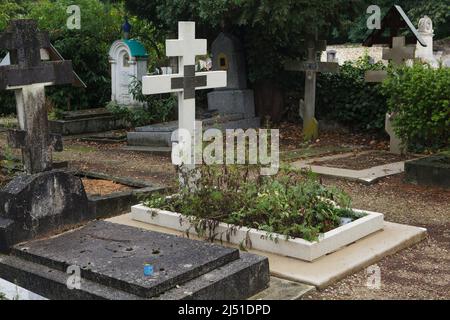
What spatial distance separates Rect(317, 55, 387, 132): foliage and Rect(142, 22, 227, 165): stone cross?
6.62 metres

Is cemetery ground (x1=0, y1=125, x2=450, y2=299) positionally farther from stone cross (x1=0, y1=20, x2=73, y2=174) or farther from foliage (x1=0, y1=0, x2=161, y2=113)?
foliage (x1=0, y1=0, x2=161, y2=113)

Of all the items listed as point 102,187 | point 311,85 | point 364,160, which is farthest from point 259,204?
point 311,85

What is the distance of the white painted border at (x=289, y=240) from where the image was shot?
5090 millimetres

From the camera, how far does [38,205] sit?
5.41 m

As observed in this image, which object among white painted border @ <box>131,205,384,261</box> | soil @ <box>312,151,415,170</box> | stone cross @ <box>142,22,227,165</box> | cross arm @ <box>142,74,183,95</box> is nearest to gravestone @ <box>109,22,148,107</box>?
soil @ <box>312,151,415,170</box>

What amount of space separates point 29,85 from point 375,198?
14.7ft

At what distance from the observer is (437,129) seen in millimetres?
8570

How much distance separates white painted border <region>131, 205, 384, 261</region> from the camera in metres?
5.09

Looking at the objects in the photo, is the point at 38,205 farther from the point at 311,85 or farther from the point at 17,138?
the point at 311,85

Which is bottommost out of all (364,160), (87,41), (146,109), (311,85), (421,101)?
(364,160)

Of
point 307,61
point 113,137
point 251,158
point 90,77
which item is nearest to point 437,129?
point 251,158

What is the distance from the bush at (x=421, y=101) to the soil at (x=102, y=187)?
4142mm

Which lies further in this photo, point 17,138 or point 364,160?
point 364,160

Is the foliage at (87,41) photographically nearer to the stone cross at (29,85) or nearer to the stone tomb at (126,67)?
the stone tomb at (126,67)
